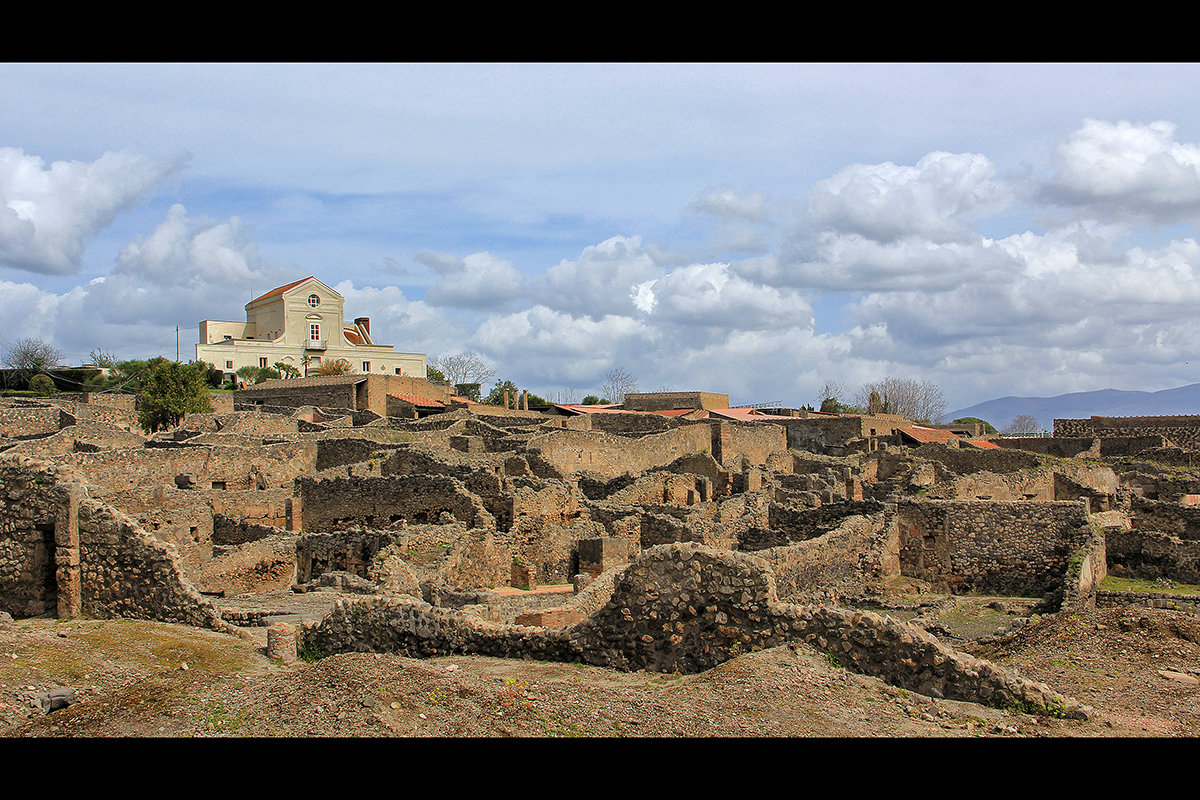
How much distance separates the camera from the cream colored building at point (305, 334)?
248 feet

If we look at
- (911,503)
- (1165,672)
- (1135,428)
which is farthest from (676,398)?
(1165,672)

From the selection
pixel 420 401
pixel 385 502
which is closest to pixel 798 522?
pixel 385 502

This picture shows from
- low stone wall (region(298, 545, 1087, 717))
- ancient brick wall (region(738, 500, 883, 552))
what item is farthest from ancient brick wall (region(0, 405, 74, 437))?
low stone wall (region(298, 545, 1087, 717))

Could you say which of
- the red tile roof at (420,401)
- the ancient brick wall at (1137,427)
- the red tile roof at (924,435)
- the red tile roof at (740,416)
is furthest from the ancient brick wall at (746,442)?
the ancient brick wall at (1137,427)

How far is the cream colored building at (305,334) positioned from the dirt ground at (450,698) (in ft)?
221

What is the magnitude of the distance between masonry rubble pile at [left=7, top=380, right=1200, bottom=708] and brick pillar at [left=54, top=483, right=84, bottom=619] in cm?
2

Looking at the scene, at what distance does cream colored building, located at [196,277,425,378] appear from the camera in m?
75.6

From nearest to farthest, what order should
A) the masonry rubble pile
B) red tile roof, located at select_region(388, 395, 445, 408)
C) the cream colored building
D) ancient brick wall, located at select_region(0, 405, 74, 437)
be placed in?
1. the masonry rubble pile
2. ancient brick wall, located at select_region(0, 405, 74, 437)
3. red tile roof, located at select_region(388, 395, 445, 408)
4. the cream colored building

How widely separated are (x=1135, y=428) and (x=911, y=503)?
4686 cm

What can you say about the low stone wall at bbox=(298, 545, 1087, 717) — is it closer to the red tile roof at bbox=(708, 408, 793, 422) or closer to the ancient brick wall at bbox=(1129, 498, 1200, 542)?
the ancient brick wall at bbox=(1129, 498, 1200, 542)

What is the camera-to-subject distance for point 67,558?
10.4 meters

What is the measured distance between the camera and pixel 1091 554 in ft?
59.2
